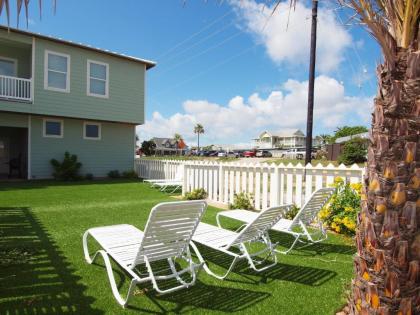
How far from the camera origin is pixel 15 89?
14867 mm

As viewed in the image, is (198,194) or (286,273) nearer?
(286,273)

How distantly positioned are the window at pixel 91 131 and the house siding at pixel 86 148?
185mm

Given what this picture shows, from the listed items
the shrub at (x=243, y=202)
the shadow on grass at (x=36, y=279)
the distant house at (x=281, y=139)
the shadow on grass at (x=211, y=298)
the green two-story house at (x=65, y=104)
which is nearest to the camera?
the shadow on grass at (x=36, y=279)

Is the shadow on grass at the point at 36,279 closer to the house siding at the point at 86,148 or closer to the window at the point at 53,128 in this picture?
the house siding at the point at 86,148

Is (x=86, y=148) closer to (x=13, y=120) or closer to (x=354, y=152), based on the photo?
(x=13, y=120)

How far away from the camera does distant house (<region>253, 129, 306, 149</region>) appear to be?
4343 inches

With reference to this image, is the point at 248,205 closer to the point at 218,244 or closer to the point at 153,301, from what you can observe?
the point at 218,244

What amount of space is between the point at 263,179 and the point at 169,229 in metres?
5.25

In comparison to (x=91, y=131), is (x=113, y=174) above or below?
below

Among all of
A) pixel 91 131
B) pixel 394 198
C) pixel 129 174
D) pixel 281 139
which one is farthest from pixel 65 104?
pixel 281 139

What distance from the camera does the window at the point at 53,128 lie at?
16.5m

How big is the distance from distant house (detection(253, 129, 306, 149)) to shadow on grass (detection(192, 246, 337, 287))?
104 meters

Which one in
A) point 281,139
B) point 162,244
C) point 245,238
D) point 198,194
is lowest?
point 198,194

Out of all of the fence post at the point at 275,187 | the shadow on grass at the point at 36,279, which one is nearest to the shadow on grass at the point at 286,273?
the shadow on grass at the point at 36,279
